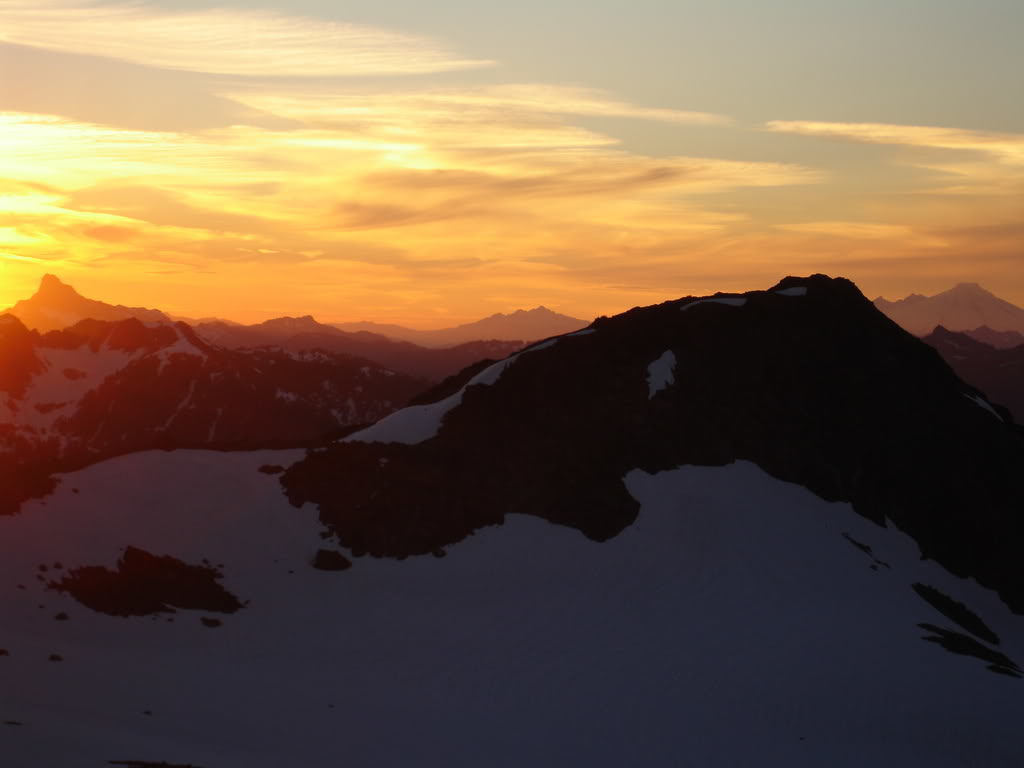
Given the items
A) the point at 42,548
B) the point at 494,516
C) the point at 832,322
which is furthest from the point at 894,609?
the point at 42,548

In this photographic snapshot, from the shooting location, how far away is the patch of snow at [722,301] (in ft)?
265

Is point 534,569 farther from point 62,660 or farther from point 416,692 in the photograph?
point 62,660

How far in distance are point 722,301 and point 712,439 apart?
16174 mm

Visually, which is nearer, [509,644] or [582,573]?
[509,644]

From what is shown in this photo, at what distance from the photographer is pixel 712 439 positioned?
69.1 meters

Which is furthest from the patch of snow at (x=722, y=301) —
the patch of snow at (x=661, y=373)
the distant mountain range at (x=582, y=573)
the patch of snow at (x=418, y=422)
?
the patch of snow at (x=418, y=422)

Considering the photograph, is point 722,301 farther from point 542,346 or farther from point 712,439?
point 712,439

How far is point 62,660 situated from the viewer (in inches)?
1647

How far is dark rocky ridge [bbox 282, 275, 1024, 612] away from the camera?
6341 cm

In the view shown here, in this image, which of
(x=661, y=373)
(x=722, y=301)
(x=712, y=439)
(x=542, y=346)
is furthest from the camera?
(x=722, y=301)

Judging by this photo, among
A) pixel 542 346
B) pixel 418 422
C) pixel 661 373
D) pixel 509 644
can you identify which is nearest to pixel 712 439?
pixel 661 373

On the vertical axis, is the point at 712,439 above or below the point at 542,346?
below

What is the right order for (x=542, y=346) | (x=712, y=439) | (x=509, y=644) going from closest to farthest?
(x=509, y=644), (x=712, y=439), (x=542, y=346)

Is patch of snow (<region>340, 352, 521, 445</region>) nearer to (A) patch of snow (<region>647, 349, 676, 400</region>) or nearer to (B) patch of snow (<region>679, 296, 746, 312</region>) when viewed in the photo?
(A) patch of snow (<region>647, 349, 676, 400</region>)
